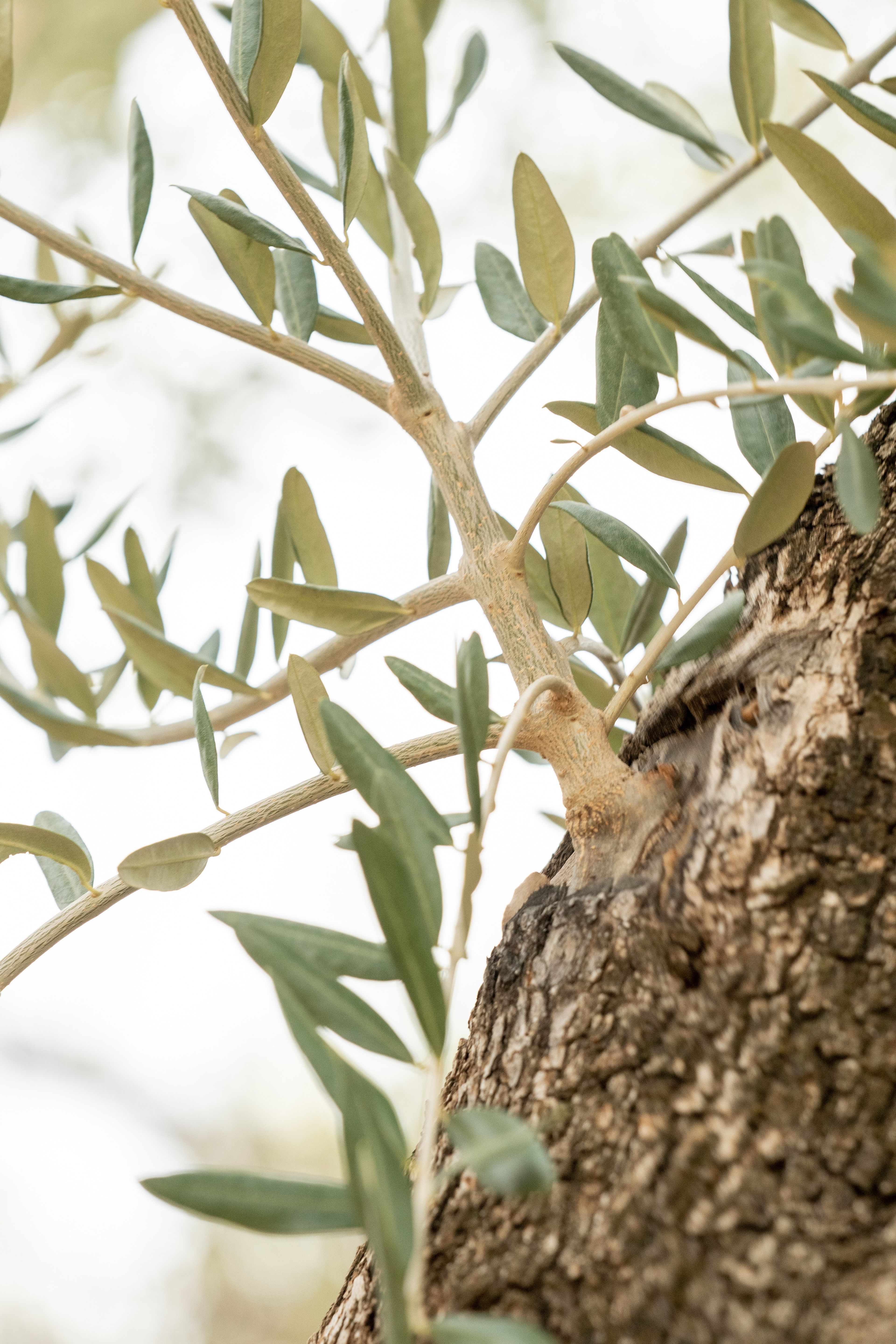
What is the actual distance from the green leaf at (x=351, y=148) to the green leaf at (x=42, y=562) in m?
0.35

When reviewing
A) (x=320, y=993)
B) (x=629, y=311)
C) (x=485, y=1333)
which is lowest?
(x=485, y=1333)

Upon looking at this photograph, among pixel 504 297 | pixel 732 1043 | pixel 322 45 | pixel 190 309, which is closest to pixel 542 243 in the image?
pixel 504 297

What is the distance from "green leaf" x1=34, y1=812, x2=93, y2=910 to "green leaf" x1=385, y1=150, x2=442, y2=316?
0.40 metres

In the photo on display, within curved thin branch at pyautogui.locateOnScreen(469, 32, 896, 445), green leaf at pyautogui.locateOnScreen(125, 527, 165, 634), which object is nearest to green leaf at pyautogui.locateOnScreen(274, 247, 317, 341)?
curved thin branch at pyautogui.locateOnScreen(469, 32, 896, 445)

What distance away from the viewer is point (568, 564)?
0.57 m

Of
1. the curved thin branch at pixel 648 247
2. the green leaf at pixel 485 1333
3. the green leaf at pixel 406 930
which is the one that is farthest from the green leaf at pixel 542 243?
the green leaf at pixel 485 1333

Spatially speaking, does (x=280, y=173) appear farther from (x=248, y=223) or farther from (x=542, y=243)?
(x=542, y=243)

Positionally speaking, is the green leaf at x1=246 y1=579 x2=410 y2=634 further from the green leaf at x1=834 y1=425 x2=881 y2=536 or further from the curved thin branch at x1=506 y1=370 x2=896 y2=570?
the green leaf at x1=834 y1=425 x2=881 y2=536

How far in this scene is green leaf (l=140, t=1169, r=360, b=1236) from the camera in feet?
0.90

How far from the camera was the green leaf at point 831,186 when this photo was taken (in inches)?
16.4

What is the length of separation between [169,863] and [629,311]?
345mm

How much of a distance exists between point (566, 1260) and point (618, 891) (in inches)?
5.5

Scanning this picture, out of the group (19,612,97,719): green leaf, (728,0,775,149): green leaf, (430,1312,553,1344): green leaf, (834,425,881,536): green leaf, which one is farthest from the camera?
(19,612,97,719): green leaf

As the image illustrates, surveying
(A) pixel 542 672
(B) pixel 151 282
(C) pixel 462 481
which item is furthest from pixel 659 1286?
(B) pixel 151 282
